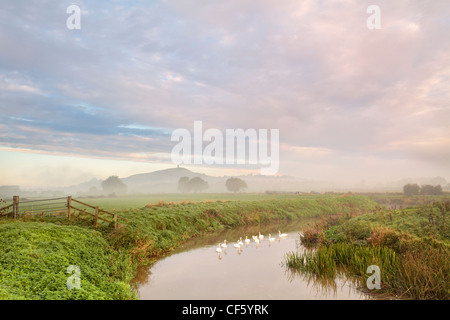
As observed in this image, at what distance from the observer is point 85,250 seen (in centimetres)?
1636

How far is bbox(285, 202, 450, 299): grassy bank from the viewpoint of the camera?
13.2m

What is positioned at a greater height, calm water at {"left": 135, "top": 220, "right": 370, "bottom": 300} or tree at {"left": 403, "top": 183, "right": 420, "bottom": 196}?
tree at {"left": 403, "top": 183, "right": 420, "bottom": 196}

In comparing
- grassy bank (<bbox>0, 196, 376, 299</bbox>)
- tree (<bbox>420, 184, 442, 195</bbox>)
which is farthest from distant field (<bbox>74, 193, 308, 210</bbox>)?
tree (<bbox>420, 184, 442, 195</bbox>)

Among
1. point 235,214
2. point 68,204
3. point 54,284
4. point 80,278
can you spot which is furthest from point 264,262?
point 235,214

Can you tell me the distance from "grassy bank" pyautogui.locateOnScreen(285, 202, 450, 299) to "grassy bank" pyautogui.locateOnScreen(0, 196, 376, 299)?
10914 millimetres

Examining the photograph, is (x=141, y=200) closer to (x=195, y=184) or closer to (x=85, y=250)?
(x=85, y=250)

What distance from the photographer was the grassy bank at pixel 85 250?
11.2m

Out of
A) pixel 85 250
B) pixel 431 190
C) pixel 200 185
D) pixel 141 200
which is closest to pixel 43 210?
pixel 85 250

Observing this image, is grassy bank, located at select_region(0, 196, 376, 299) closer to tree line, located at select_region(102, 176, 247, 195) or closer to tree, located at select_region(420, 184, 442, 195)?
tree, located at select_region(420, 184, 442, 195)

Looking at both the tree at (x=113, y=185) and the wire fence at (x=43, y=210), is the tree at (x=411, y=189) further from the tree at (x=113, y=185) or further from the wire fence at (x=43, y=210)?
the tree at (x=113, y=185)
